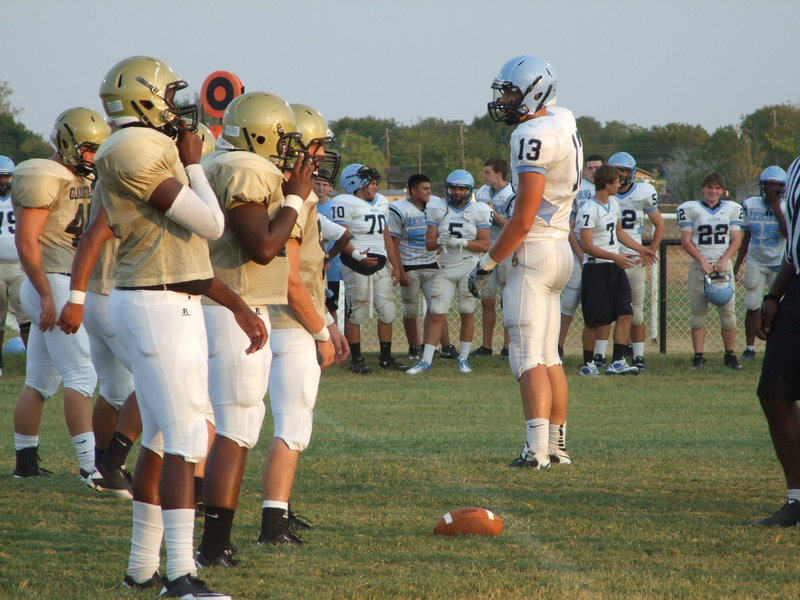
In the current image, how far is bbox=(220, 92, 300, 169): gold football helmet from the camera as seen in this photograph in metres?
4.37

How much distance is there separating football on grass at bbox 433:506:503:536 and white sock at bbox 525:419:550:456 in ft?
5.51

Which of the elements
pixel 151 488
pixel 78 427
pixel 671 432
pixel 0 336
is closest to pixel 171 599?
pixel 151 488

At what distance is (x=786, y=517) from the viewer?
15.9 feet

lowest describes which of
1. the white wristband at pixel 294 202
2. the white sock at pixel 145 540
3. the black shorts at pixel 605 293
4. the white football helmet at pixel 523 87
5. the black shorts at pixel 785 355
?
the white sock at pixel 145 540

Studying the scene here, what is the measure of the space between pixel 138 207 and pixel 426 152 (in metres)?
66.6

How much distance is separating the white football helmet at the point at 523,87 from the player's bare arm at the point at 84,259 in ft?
9.61

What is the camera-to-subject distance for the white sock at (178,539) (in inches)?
143

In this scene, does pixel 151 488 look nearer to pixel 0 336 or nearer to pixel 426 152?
pixel 0 336

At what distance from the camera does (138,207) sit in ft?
11.9

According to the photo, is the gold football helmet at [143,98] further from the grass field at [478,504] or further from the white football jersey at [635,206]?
the white football jersey at [635,206]

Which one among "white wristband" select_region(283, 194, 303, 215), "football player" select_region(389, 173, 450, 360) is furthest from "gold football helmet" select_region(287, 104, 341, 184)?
"football player" select_region(389, 173, 450, 360)

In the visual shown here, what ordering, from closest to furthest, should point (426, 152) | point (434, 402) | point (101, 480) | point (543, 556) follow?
point (543, 556)
point (101, 480)
point (434, 402)
point (426, 152)

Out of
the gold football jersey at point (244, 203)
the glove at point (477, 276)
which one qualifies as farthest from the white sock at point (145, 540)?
the glove at point (477, 276)

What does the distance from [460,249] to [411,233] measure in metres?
0.81
